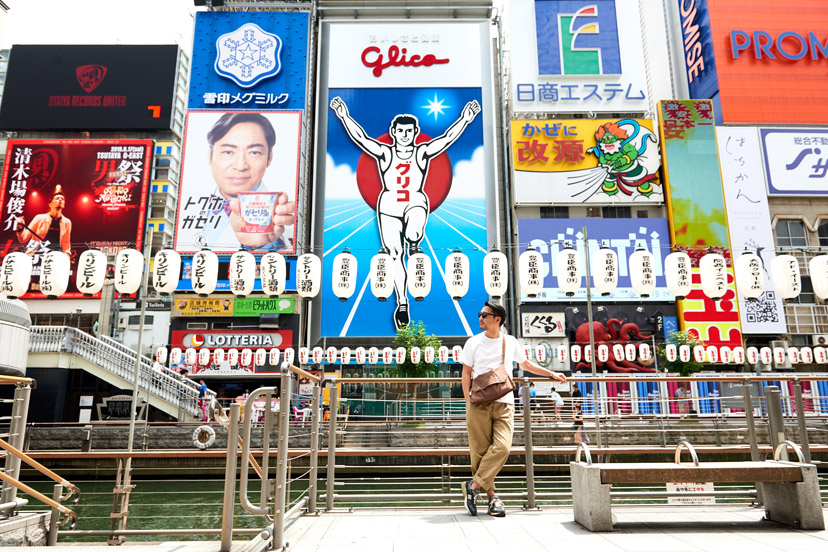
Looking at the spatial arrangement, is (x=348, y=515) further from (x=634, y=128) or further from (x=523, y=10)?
(x=523, y=10)

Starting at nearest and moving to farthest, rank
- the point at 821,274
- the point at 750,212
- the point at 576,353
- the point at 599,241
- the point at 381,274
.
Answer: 1. the point at 821,274
2. the point at 381,274
3. the point at 576,353
4. the point at 599,241
5. the point at 750,212

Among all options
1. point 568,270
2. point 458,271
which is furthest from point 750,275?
point 458,271

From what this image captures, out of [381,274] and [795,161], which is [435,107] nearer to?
[381,274]

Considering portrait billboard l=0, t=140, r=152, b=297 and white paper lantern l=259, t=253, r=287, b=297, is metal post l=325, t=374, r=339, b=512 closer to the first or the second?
white paper lantern l=259, t=253, r=287, b=297

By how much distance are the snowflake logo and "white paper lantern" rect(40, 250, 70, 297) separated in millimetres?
15038

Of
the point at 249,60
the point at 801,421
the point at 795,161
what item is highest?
the point at 249,60

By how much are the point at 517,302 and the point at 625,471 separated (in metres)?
21.0

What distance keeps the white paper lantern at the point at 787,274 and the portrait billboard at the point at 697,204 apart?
7.89 meters

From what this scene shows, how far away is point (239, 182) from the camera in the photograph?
81.4 ft

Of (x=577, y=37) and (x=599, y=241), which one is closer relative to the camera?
(x=599, y=241)

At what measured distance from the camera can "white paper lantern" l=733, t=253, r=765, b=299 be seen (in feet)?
47.3

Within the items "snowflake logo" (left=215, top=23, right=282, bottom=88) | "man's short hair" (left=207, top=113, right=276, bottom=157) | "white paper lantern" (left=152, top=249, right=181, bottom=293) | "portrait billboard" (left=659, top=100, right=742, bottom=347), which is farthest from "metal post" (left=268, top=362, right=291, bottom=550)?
"snowflake logo" (left=215, top=23, right=282, bottom=88)

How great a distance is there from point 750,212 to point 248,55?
2462 cm

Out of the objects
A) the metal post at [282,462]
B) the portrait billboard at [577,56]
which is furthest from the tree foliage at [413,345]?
the metal post at [282,462]
